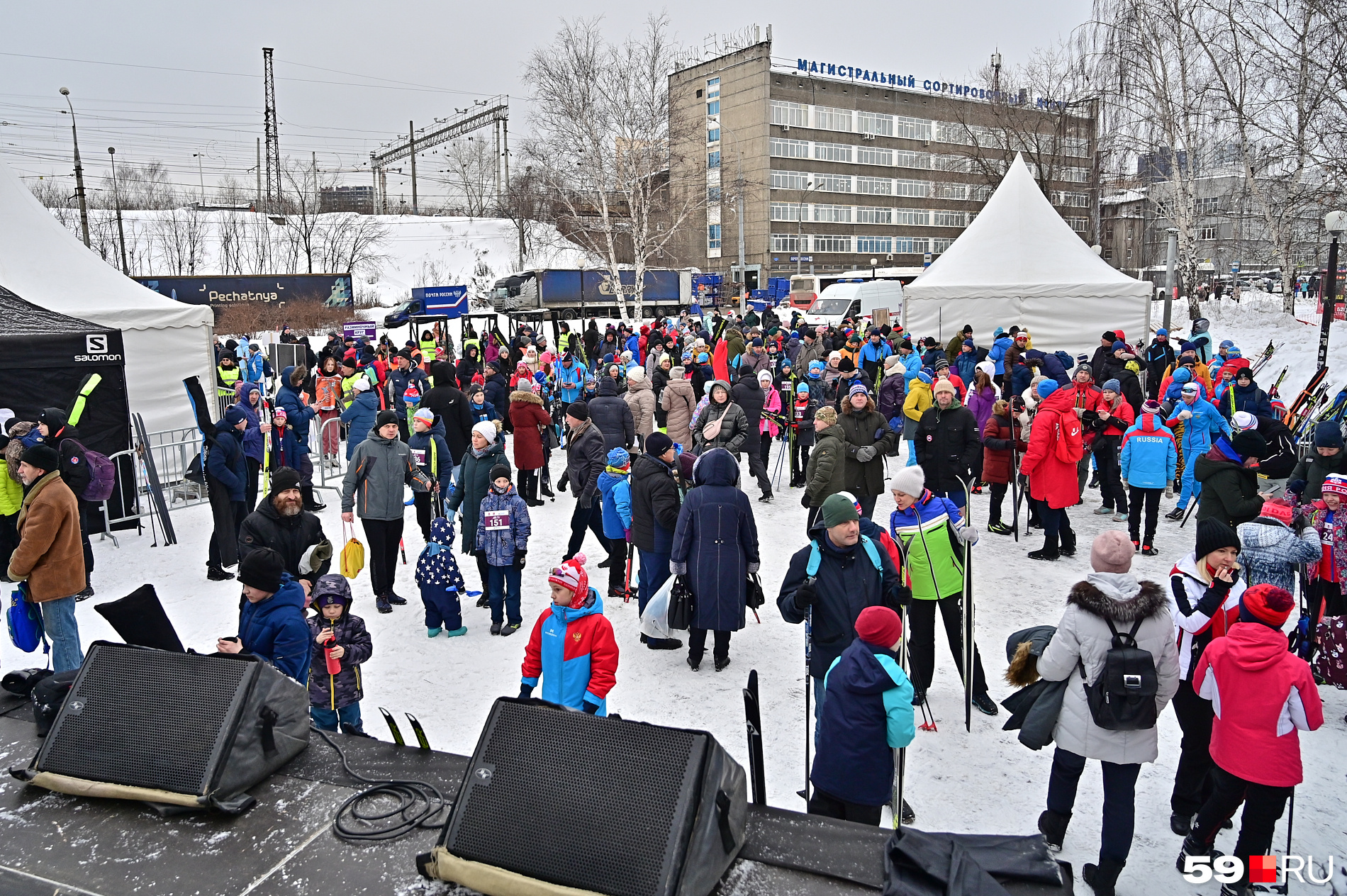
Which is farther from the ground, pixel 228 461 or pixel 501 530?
pixel 228 461

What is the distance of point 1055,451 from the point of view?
25.7ft

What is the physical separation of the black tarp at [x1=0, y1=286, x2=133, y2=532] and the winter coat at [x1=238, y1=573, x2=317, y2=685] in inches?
256

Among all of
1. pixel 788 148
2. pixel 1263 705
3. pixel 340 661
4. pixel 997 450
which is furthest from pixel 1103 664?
pixel 788 148

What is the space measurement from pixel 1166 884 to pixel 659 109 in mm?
31293

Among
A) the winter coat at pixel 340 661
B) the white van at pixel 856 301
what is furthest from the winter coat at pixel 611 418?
the white van at pixel 856 301

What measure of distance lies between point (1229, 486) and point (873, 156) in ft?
207

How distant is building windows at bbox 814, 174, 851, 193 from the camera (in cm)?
6247

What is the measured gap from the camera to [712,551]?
5.67 meters

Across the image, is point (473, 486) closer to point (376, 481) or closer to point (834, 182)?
point (376, 481)

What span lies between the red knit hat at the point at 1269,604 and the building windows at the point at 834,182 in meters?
62.4

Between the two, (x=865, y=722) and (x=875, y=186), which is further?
(x=875, y=186)

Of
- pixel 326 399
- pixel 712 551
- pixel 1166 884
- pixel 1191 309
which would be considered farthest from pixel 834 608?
pixel 1191 309

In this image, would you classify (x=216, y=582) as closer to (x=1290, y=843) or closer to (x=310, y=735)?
(x=310, y=735)

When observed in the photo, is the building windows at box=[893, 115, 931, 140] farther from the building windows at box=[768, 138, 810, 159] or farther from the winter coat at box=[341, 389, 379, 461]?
the winter coat at box=[341, 389, 379, 461]
